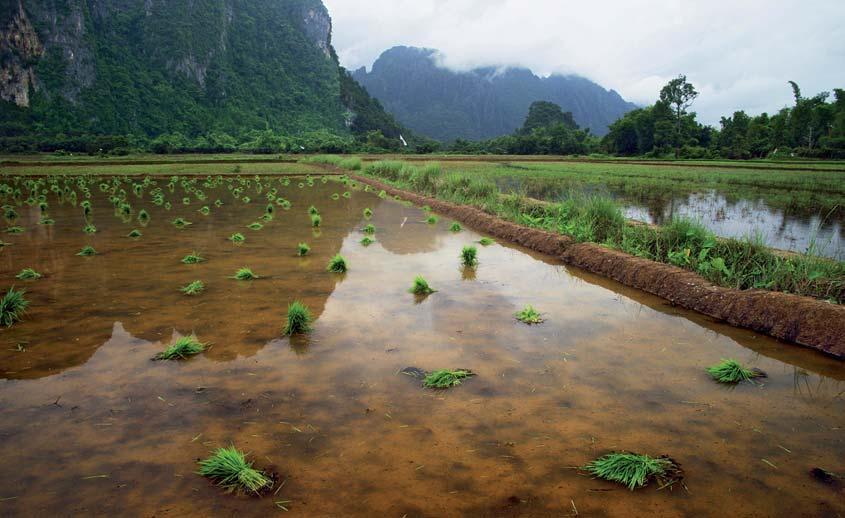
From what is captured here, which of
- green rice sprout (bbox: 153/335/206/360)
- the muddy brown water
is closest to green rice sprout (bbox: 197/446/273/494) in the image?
the muddy brown water

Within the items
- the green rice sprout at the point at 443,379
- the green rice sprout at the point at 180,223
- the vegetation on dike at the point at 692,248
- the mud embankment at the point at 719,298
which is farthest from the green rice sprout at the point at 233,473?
the green rice sprout at the point at 180,223

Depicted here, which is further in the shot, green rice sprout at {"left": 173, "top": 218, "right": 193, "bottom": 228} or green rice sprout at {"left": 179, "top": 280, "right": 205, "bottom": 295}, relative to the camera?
green rice sprout at {"left": 173, "top": 218, "right": 193, "bottom": 228}

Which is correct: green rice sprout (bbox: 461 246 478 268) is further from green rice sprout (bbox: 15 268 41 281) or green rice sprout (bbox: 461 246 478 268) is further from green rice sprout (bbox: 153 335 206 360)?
green rice sprout (bbox: 15 268 41 281)

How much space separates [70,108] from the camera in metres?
74.1

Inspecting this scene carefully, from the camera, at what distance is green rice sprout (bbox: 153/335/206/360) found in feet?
14.8

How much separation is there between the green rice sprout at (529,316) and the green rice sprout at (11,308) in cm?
578

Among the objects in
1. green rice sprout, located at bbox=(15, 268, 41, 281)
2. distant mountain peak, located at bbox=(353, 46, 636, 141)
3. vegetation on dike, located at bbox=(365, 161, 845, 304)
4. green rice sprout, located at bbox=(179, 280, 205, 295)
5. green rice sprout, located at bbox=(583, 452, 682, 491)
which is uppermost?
distant mountain peak, located at bbox=(353, 46, 636, 141)

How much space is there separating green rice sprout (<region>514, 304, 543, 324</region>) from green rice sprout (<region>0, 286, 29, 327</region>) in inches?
228

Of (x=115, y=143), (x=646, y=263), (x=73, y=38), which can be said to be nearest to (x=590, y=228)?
(x=646, y=263)

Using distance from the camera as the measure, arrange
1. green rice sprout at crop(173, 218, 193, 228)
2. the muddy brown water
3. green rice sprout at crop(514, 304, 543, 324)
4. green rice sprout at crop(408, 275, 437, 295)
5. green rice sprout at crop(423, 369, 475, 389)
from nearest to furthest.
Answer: the muddy brown water, green rice sprout at crop(423, 369, 475, 389), green rice sprout at crop(514, 304, 543, 324), green rice sprout at crop(408, 275, 437, 295), green rice sprout at crop(173, 218, 193, 228)

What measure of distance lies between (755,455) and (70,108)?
310 ft

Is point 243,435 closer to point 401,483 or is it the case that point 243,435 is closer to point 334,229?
point 401,483

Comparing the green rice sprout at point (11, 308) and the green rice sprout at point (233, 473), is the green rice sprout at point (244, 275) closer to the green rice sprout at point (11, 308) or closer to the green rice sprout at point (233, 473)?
the green rice sprout at point (11, 308)

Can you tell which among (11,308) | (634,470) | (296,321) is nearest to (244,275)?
(296,321)
